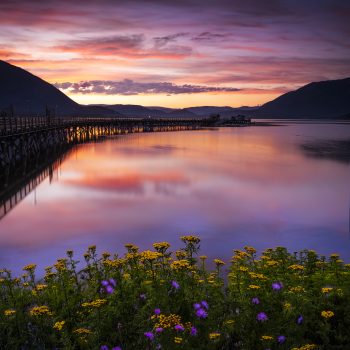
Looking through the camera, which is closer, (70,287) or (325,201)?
(70,287)

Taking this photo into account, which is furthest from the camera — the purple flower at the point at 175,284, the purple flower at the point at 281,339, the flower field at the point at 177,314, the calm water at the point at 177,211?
the calm water at the point at 177,211

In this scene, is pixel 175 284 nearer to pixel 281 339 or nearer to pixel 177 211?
pixel 281 339

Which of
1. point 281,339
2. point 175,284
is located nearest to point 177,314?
point 175,284

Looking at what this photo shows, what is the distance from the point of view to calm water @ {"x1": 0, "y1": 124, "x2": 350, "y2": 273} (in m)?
15.7

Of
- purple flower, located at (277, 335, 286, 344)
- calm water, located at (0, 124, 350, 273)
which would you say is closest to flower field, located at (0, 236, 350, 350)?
purple flower, located at (277, 335, 286, 344)

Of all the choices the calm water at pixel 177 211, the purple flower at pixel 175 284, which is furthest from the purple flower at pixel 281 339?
the calm water at pixel 177 211

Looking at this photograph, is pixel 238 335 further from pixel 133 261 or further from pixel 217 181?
pixel 217 181

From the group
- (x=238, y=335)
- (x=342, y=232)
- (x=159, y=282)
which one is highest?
(x=159, y=282)

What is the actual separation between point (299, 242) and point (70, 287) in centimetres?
1116

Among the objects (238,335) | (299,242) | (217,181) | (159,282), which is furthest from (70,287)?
(217,181)

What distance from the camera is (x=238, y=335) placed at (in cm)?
575

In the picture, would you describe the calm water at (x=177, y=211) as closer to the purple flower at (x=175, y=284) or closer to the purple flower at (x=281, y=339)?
the purple flower at (x=175, y=284)

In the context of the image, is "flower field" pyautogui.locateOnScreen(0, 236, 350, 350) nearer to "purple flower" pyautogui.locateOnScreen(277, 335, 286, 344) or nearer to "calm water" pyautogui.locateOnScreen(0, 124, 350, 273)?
"purple flower" pyautogui.locateOnScreen(277, 335, 286, 344)

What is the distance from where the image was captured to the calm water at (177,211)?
15.7 metres
